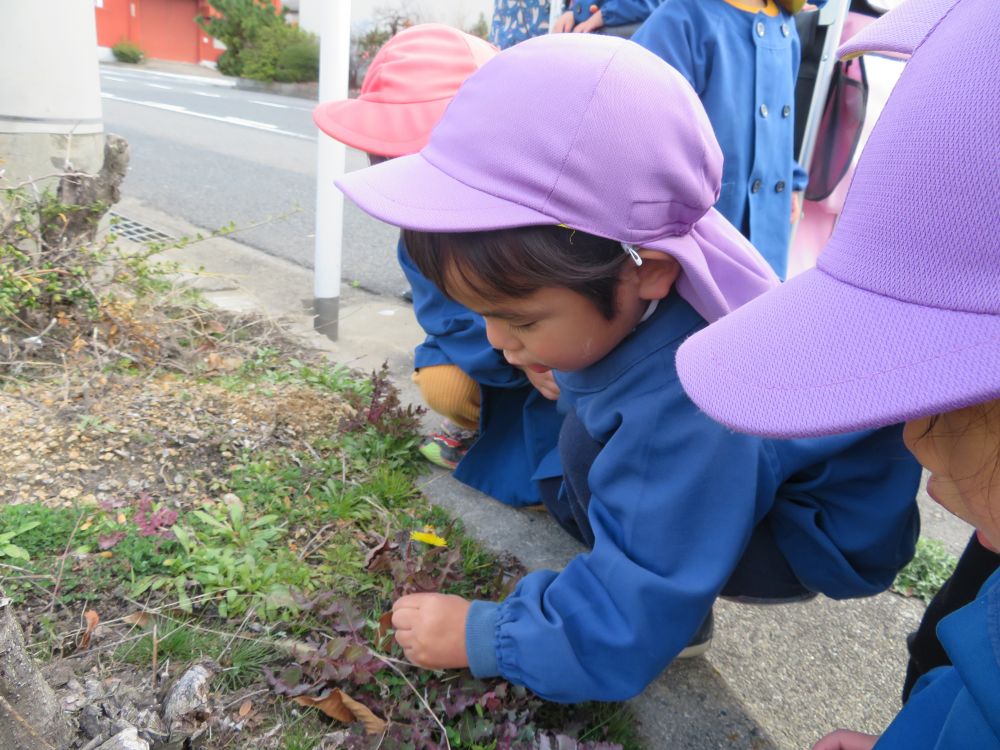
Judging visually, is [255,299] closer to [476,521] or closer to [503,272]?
[476,521]

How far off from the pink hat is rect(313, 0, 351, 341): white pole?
452 millimetres

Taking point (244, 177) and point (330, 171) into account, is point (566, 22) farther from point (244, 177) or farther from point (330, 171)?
point (244, 177)

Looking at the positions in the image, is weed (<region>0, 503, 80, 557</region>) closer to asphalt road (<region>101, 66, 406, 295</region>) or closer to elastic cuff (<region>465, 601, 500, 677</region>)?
elastic cuff (<region>465, 601, 500, 677</region>)

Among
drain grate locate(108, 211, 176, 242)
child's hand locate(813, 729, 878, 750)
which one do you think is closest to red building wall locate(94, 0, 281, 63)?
drain grate locate(108, 211, 176, 242)

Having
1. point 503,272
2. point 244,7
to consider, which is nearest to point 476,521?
point 503,272

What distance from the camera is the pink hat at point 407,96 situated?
2289 mm

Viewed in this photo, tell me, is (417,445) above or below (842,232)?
below

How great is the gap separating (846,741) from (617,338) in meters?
0.78

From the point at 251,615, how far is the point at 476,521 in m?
0.68

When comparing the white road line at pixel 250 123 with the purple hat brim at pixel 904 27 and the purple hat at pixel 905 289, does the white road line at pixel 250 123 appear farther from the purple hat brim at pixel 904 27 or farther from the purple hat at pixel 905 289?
the purple hat at pixel 905 289

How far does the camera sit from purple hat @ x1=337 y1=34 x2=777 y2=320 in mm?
1244

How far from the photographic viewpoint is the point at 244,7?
2672cm

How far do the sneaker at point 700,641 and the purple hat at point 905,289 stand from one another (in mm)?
1045

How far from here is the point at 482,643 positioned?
1.41 m
